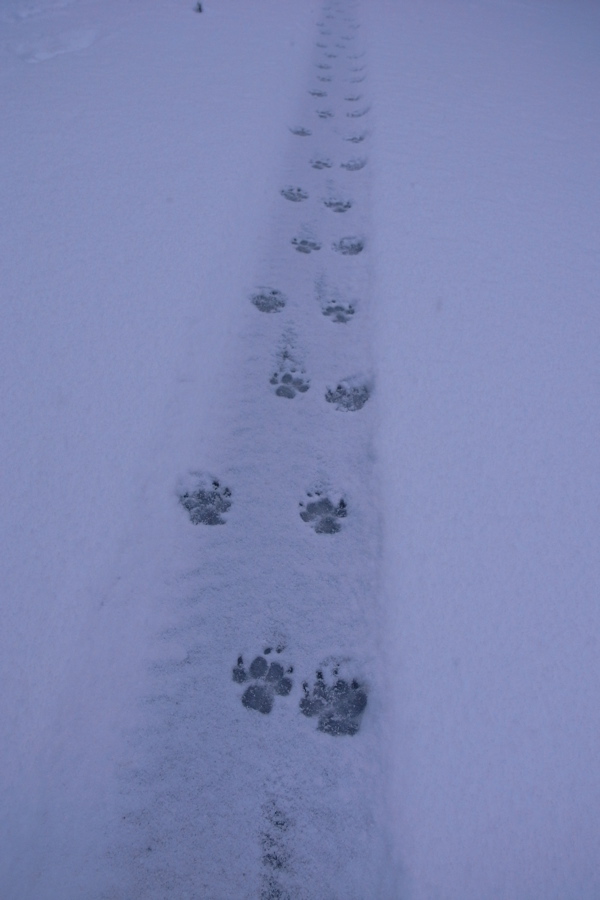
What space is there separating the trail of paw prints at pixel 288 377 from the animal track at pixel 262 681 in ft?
2.63

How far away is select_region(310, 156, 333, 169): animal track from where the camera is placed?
2.51 metres

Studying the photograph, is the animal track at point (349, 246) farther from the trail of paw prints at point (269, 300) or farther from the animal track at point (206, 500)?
the animal track at point (206, 500)

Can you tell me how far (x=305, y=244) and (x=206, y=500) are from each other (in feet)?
4.25

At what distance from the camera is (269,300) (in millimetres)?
1809

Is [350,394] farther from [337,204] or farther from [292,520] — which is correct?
[337,204]

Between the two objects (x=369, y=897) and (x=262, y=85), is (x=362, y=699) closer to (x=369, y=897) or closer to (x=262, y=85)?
(x=369, y=897)

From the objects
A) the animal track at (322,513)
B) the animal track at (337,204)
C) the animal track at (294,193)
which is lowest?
the animal track at (322,513)

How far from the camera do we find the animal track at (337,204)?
226cm

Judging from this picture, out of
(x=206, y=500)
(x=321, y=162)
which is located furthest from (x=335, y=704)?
(x=321, y=162)

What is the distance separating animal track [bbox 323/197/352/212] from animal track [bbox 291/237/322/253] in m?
0.31

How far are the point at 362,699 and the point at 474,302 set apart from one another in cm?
140

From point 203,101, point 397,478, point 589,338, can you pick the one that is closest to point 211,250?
point 397,478

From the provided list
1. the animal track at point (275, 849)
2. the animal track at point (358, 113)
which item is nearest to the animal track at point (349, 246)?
the animal track at point (358, 113)

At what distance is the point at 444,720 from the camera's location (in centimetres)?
93
